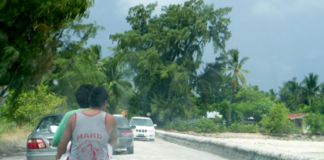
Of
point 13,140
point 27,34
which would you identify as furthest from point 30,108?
point 27,34

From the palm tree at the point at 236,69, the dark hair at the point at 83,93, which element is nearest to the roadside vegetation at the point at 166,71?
the palm tree at the point at 236,69

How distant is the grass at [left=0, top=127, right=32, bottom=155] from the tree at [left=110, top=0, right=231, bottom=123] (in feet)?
109

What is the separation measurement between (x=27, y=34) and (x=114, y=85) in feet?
176

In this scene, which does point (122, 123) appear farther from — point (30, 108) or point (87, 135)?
point (87, 135)

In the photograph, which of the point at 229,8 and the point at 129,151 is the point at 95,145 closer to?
the point at 129,151

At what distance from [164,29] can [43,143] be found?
157 ft

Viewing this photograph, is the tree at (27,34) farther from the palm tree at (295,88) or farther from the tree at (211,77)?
the palm tree at (295,88)

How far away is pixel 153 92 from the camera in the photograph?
5797 centimetres

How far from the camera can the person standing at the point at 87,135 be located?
4.32 m

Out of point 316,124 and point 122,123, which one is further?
point 316,124

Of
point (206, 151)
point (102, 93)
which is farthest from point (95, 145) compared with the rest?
point (206, 151)

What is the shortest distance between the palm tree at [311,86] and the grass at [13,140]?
75.6 m

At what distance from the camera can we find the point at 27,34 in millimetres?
13961

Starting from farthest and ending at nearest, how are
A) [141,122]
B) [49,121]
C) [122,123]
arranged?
[141,122], [122,123], [49,121]
